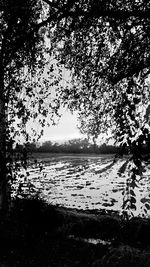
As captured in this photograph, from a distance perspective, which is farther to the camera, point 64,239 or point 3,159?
point 64,239

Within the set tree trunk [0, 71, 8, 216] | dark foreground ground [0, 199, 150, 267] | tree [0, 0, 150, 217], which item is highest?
tree [0, 0, 150, 217]

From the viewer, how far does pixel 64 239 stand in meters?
8.03

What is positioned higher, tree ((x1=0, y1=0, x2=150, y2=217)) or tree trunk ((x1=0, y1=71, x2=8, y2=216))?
tree ((x1=0, y1=0, x2=150, y2=217))

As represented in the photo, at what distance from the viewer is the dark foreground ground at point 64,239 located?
4.41 meters

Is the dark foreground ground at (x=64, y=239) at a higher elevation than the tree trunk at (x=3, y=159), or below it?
below

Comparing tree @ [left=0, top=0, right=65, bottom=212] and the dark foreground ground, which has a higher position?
tree @ [left=0, top=0, right=65, bottom=212]

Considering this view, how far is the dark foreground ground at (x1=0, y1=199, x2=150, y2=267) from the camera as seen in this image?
174 inches

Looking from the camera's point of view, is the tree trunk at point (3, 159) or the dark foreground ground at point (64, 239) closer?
the dark foreground ground at point (64, 239)

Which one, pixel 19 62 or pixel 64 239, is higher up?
pixel 19 62

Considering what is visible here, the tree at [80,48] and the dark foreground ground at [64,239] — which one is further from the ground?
the tree at [80,48]

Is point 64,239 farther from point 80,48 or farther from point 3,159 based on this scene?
point 80,48

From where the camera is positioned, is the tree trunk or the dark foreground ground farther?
the tree trunk

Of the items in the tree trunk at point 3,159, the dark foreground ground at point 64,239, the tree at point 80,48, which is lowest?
the dark foreground ground at point 64,239

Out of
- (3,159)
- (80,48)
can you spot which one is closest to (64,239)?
(3,159)
